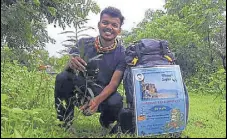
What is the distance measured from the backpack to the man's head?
0.26m

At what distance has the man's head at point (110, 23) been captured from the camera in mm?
4211

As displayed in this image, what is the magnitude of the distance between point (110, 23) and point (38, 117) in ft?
3.66

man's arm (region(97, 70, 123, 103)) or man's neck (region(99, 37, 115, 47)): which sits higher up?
man's neck (region(99, 37, 115, 47))

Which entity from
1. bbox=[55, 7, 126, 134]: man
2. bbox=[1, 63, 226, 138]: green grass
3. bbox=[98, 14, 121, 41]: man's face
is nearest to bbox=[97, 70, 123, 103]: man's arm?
bbox=[55, 7, 126, 134]: man

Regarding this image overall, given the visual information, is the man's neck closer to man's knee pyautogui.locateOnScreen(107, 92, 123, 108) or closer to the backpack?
the backpack

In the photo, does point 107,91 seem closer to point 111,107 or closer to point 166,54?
point 111,107

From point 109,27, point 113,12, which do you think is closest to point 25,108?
point 109,27

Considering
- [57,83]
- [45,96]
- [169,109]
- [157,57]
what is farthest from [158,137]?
[45,96]

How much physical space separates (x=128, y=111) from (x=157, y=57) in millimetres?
544

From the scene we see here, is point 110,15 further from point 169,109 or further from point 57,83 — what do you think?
point 169,109

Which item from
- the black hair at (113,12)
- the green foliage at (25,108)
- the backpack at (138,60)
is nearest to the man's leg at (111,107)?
the backpack at (138,60)

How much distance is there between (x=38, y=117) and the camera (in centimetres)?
392

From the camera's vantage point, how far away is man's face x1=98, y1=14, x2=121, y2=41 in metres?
4.20

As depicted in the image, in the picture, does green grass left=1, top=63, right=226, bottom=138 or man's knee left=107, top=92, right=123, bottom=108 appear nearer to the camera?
green grass left=1, top=63, right=226, bottom=138
